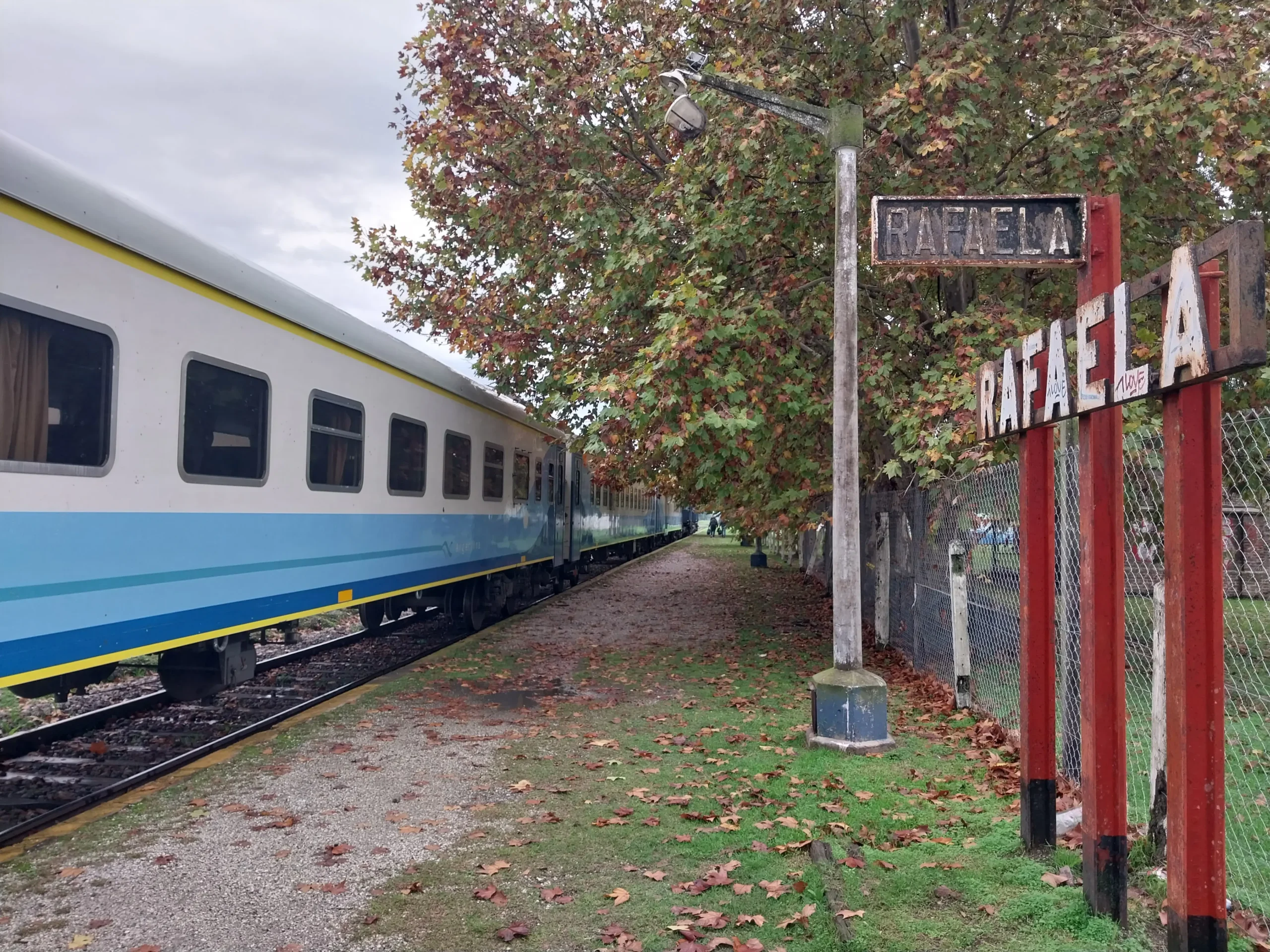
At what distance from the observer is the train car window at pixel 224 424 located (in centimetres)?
588

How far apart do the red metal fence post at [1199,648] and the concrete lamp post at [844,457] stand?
3.25 m

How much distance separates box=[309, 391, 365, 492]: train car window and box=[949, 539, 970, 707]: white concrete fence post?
505 cm

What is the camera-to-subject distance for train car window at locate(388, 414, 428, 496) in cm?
896

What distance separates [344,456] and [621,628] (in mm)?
5741

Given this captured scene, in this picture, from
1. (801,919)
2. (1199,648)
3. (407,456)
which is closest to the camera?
(1199,648)

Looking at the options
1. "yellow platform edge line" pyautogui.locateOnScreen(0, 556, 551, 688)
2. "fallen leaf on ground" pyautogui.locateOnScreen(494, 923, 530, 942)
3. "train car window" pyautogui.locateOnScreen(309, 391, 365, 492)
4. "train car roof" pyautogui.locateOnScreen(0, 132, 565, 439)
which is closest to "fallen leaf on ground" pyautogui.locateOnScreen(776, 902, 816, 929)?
"fallen leaf on ground" pyautogui.locateOnScreen(494, 923, 530, 942)

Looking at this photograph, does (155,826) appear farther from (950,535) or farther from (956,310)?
(956,310)

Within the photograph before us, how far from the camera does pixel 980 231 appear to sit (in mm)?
4441

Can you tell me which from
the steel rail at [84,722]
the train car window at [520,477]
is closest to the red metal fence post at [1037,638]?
the steel rail at [84,722]

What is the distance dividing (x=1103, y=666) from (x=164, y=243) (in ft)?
18.0

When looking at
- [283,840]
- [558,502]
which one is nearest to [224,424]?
[283,840]

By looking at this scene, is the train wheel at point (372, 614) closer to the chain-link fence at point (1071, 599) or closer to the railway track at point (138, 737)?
the railway track at point (138, 737)

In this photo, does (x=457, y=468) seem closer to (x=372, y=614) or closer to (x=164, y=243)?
(x=372, y=614)

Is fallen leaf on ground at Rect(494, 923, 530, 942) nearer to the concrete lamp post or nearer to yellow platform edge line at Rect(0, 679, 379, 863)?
yellow platform edge line at Rect(0, 679, 379, 863)
